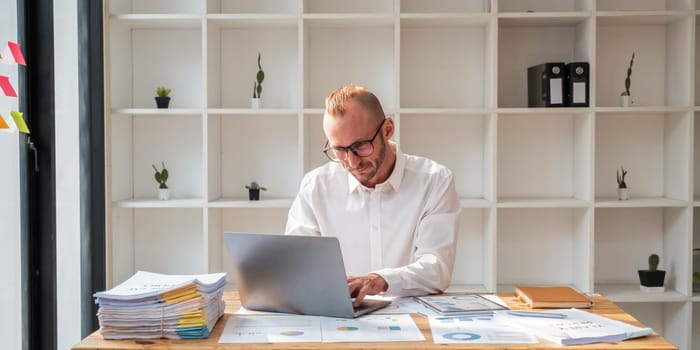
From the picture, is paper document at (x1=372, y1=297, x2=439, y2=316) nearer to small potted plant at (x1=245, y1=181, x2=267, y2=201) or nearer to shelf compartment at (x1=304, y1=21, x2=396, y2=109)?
small potted plant at (x1=245, y1=181, x2=267, y2=201)

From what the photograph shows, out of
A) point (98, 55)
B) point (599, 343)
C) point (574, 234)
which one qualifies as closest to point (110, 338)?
point (599, 343)

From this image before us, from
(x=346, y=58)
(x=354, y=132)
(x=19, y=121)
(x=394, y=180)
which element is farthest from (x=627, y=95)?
(x=19, y=121)

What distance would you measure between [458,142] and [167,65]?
1.61m

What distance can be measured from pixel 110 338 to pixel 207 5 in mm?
2256

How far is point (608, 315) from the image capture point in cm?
208

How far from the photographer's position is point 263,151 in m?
4.15

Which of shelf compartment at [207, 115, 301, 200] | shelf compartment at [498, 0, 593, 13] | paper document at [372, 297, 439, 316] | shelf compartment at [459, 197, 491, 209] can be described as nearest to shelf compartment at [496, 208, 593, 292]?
shelf compartment at [459, 197, 491, 209]

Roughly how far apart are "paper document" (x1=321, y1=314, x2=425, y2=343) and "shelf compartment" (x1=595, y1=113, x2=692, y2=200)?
241 cm

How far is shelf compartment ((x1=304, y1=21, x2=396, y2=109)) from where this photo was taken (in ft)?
13.4

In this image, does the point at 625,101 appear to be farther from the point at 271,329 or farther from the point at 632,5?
the point at 271,329

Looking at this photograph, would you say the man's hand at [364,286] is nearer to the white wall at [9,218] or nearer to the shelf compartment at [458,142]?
the white wall at [9,218]

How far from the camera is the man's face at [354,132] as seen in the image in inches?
98.0

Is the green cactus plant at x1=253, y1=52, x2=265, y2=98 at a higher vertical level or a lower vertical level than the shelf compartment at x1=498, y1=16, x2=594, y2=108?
lower

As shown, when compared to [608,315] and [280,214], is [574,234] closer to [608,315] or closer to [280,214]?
[280,214]
